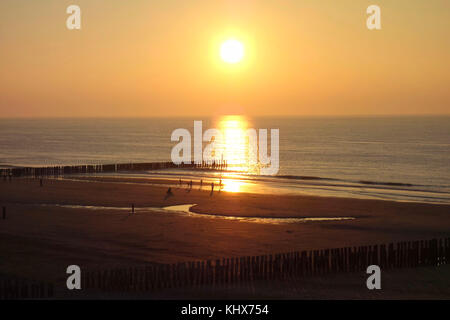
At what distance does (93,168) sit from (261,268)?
57560 millimetres

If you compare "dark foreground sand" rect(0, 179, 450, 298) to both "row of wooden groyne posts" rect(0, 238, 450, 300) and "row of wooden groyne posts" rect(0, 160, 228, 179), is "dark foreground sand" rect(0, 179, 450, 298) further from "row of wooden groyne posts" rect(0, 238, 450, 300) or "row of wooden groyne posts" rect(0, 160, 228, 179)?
"row of wooden groyne posts" rect(0, 160, 228, 179)

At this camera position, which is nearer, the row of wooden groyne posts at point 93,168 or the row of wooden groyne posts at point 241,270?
the row of wooden groyne posts at point 241,270

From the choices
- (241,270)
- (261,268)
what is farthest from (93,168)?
(241,270)

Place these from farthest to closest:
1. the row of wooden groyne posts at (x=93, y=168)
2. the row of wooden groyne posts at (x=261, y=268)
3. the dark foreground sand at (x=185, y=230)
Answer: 1. the row of wooden groyne posts at (x=93, y=168)
2. the dark foreground sand at (x=185, y=230)
3. the row of wooden groyne posts at (x=261, y=268)

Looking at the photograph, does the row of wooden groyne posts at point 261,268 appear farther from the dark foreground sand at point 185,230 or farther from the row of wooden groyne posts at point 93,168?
the row of wooden groyne posts at point 93,168

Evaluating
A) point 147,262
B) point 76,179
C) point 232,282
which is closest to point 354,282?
point 232,282

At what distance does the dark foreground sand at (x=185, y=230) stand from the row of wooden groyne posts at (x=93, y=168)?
12.5 meters

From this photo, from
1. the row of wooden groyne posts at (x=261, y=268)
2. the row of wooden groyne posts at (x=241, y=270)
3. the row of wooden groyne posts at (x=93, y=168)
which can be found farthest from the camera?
the row of wooden groyne posts at (x=93, y=168)

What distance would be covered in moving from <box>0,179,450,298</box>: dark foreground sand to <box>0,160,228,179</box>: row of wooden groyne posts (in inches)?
491

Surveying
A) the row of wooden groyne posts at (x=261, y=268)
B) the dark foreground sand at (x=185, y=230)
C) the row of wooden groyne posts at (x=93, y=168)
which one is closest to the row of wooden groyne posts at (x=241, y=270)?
the row of wooden groyne posts at (x=261, y=268)

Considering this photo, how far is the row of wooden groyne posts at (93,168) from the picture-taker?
76.7m

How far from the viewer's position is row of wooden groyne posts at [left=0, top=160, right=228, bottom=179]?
76688 millimetres

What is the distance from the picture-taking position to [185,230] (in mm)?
41688

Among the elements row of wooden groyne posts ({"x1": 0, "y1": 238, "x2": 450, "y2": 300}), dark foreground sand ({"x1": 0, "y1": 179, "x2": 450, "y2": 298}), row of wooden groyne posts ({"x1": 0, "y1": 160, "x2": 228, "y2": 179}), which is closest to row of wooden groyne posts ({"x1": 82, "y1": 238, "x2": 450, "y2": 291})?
row of wooden groyne posts ({"x1": 0, "y1": 238, "x2": 450, "y2": 300})
